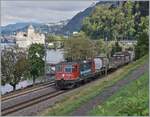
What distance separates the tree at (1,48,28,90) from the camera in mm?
53844

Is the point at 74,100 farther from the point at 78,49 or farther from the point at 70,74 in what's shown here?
the point at 78,49

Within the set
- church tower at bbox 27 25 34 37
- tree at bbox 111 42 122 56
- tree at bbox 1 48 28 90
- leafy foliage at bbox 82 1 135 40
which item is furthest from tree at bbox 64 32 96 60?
church tower at bbox 27 25 34 37

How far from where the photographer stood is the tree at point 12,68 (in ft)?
177

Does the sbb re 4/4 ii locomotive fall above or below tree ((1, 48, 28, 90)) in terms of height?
above

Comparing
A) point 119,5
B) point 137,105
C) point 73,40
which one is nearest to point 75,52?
point 73,40

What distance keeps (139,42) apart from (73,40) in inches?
643

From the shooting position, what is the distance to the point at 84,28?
3757 inches

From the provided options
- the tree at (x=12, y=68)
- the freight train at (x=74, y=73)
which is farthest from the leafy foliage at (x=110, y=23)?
the freight train at (x=74, y=73)

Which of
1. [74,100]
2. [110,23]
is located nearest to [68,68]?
[74,100]

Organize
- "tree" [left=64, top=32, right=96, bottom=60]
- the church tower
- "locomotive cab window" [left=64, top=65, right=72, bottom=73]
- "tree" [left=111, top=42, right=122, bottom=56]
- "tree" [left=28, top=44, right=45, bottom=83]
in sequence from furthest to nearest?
the church tower → "tree" [left=111, top=42, right=122, bottom=56] → "tree" [left=64, top=32, right=96, bottom=60] → "tree" [left=28, top=44, right=45, bottom=83] → "locomotive cab window" [left=64, top=65, right=72, bottom=73]

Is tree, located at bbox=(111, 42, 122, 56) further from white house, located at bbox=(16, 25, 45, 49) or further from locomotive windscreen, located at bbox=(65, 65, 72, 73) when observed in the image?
locomotive windscreen, located at bbox=(65, 65, 72, 73)

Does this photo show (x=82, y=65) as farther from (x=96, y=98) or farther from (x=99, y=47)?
(x=99, y=47)

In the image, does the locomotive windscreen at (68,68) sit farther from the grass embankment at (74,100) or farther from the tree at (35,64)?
the tree at (35,64)

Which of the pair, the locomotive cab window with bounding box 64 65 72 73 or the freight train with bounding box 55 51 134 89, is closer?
the freight train with bounding box 55 51 134 89
